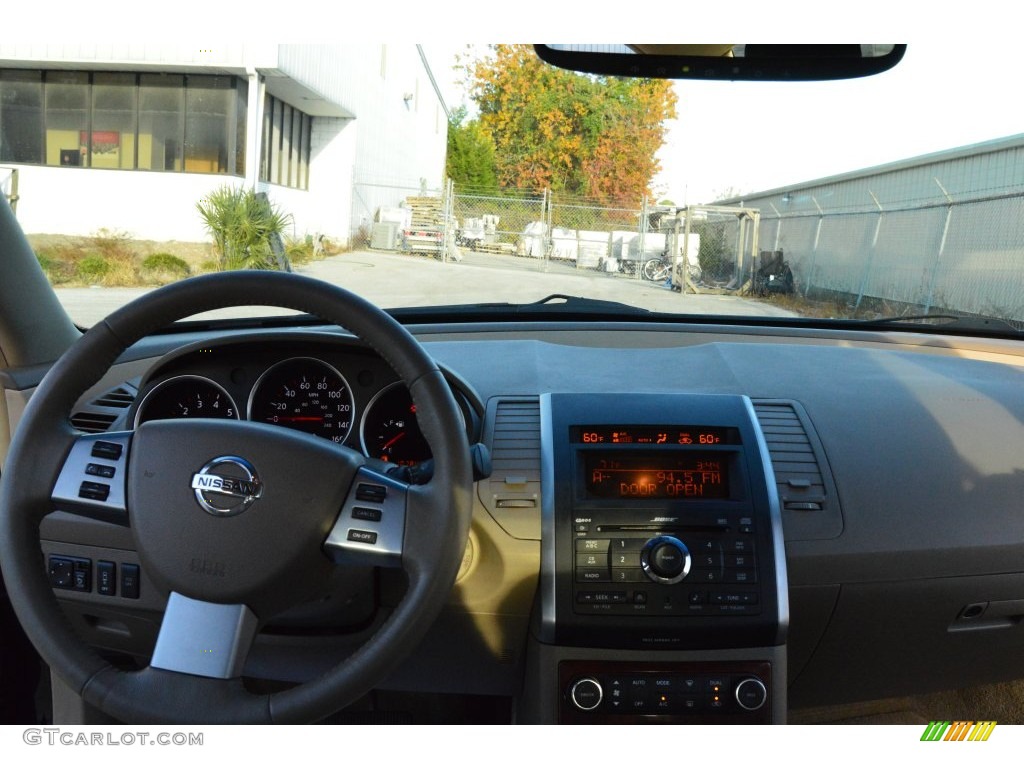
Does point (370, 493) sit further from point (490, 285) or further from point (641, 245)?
point (641, 245)

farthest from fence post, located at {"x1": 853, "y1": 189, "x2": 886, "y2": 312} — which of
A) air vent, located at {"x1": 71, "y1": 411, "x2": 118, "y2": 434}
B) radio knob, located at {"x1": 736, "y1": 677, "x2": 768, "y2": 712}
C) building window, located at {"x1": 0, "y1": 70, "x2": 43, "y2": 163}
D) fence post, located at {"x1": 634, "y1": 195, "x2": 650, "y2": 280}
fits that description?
building window, located at {"x1": 0, "y1": 70, "x2": 43, "y2": 163}

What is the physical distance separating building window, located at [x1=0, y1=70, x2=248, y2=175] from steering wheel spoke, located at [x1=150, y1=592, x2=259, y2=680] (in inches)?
132

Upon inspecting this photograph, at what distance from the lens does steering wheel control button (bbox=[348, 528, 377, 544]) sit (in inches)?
70.4

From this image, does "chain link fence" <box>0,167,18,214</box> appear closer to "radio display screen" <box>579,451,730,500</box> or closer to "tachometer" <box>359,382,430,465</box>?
"tachometer" <box>359,382,430,465</box>

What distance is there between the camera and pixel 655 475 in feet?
7.90

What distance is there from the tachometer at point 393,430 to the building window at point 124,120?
289 centimetres

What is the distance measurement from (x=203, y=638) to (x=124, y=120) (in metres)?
8.18

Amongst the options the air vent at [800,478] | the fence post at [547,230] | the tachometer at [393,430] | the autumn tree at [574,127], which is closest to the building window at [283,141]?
the fence post at [547,230]

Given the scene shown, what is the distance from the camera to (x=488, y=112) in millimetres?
3535

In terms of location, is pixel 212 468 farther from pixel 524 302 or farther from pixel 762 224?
pixel 762 224

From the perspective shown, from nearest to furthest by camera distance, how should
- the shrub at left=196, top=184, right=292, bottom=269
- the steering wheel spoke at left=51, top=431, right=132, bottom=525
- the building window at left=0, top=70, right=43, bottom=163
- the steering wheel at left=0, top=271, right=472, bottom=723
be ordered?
the steering wheel at left=0, top=271, right=472, bottom=723
the steering wheel spoke at left=51, top=431, right=132, bottom=525
the shrub at left=196, top=184, right=292, bottom=269
the building window at left=0, top=70, right=43, bottom=163

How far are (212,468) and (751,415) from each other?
1.38 metres

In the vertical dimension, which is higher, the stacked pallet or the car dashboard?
the stacked pallet

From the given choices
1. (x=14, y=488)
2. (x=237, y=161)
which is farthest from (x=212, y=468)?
(x=237, y=161)
